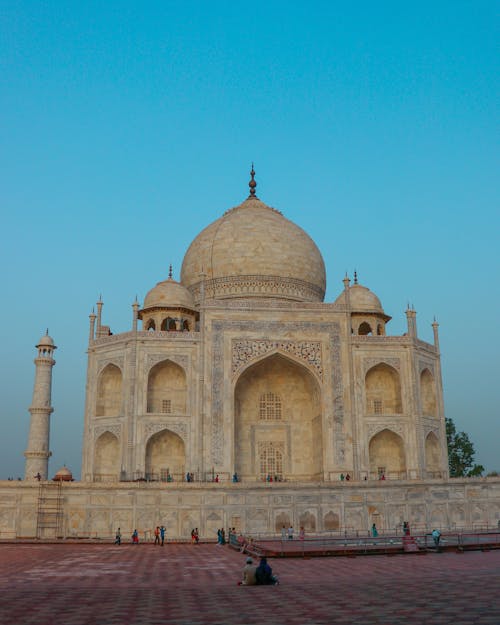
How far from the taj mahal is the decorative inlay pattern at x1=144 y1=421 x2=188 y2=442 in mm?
38

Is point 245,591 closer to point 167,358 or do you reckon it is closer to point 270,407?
point 167,358

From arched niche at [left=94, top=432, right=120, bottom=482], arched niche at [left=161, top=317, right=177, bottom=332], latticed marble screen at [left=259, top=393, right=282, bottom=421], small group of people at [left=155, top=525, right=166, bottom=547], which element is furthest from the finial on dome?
small group of people at [left=155, top=525, right=166, bottom=547]

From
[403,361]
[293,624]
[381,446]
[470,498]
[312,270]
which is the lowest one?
[293,624]

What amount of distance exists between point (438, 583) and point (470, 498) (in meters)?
15.5

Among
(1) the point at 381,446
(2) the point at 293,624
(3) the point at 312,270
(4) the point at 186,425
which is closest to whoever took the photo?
(2) the point at 293,624

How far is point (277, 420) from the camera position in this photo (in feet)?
94.3

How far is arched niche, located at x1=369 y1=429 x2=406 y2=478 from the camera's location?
2742cm

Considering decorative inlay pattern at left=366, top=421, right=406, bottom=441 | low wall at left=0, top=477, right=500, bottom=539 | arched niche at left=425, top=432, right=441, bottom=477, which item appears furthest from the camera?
arched niche at left=425, top=432, right=441, bottom=477

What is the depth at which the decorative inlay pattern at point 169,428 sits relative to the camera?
2595 cm

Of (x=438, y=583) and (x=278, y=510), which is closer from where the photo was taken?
(x=438, y=583)

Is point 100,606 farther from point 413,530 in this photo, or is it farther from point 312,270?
point 312,270

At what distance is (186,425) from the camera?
2620 cm

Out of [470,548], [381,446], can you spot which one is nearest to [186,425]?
[381,446]

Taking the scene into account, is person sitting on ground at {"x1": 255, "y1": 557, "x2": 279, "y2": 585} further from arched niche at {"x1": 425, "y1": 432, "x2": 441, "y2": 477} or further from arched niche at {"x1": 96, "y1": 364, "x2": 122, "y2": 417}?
arched niche at {"x1": 425, "y1": 432, "x2": 441, "y2": 477}
